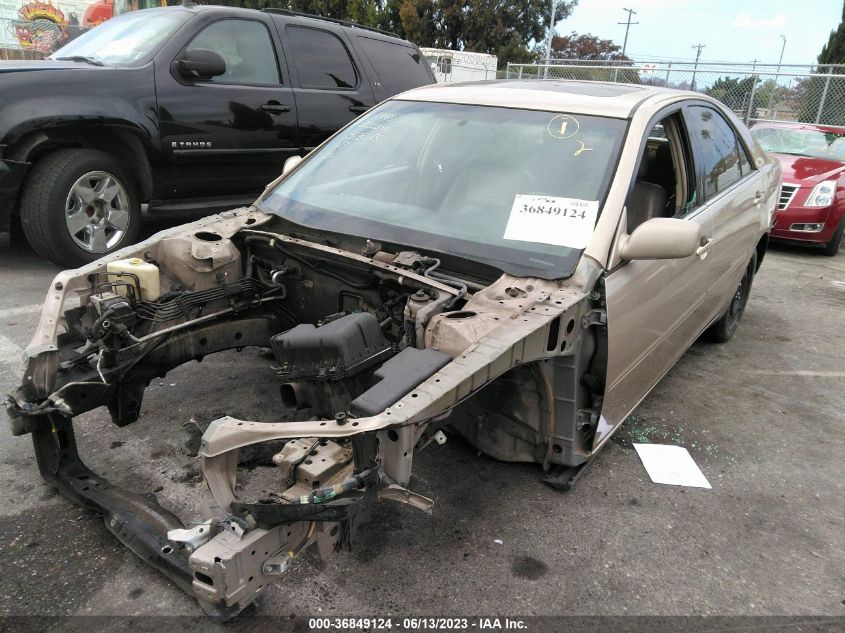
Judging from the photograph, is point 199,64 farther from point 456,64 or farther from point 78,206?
point 456,64

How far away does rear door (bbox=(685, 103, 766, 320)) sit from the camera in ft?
11.9

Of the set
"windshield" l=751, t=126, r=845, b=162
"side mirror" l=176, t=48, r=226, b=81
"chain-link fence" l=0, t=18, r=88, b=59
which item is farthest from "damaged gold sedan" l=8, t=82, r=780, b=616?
"chain-link fence" l=0, t=18, r=88, b=59

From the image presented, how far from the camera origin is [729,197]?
382cm

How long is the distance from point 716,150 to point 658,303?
1392 mm

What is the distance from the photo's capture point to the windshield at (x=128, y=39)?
535 centimetres

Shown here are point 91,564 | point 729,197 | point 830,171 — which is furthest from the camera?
point 830,171

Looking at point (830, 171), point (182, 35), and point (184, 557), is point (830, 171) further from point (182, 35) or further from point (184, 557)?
point (184, 557)

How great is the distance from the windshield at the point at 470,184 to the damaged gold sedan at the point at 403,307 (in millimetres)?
11

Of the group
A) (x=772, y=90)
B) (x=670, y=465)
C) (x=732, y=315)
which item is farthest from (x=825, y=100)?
(x=670, y=465)

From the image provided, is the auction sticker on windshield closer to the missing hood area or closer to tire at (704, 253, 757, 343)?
the missing hood area

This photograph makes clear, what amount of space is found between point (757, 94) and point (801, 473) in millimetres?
13160

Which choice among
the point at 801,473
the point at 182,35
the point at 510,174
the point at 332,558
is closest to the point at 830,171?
the point at 801,473

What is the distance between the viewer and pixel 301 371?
2.30 metres

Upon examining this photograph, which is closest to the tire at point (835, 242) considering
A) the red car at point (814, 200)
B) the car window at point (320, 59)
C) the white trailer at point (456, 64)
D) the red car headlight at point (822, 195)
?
the red car at point (814, 200)
